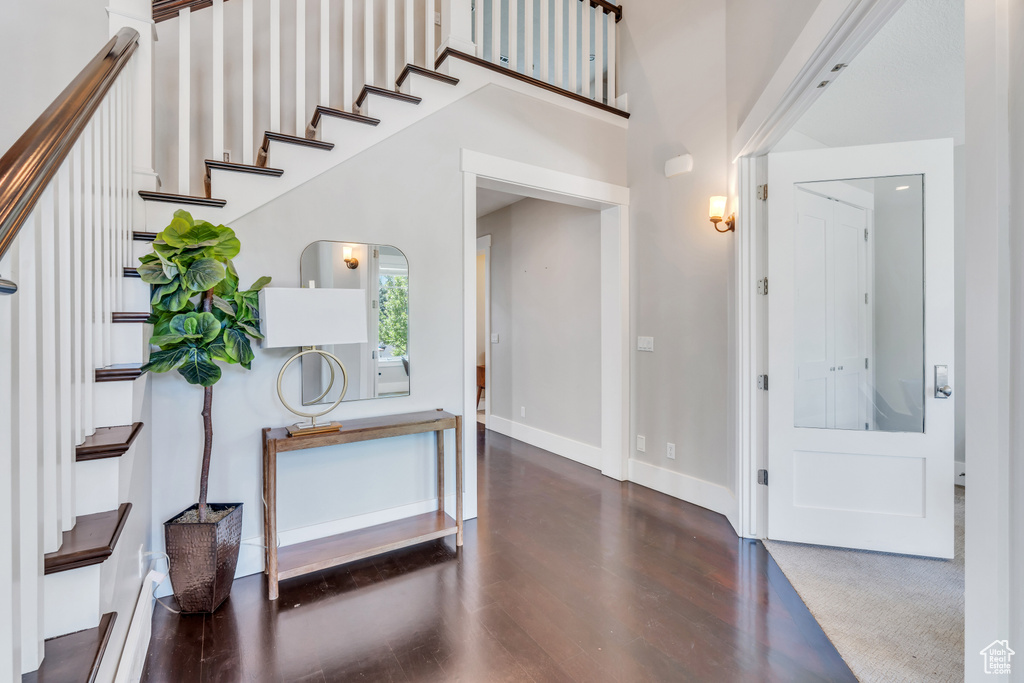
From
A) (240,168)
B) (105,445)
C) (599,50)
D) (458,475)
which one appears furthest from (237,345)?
(599,50)

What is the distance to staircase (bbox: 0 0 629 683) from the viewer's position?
0.84m

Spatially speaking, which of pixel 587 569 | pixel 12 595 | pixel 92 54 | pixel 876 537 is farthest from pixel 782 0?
pixel 12 595

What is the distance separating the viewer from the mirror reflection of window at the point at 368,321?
2506 millimetres

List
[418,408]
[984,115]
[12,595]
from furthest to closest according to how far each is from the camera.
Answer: [418,408] < [984,115] < [12,595]

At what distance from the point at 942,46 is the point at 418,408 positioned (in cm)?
325

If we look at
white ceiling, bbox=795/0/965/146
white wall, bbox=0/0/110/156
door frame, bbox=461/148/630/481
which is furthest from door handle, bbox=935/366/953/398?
white wall, bbox=0/0/110/156

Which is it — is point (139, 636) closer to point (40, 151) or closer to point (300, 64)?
point (40, 151)

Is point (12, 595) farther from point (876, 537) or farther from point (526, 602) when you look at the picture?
point (876, 537)

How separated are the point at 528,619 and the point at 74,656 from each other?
4.84ft

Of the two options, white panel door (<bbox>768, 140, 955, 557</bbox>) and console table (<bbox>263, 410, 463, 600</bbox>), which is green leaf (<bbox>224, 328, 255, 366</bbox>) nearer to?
console table (<bbox>263, 410, 463, 600</bbox>)

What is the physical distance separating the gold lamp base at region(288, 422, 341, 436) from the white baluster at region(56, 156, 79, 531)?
1045mm

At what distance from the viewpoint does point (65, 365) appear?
1161 millimetres

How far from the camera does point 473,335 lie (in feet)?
9.81

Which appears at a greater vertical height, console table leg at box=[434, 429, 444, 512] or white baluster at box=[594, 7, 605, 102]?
white baluster at box=[594, 7, 605, 102]
